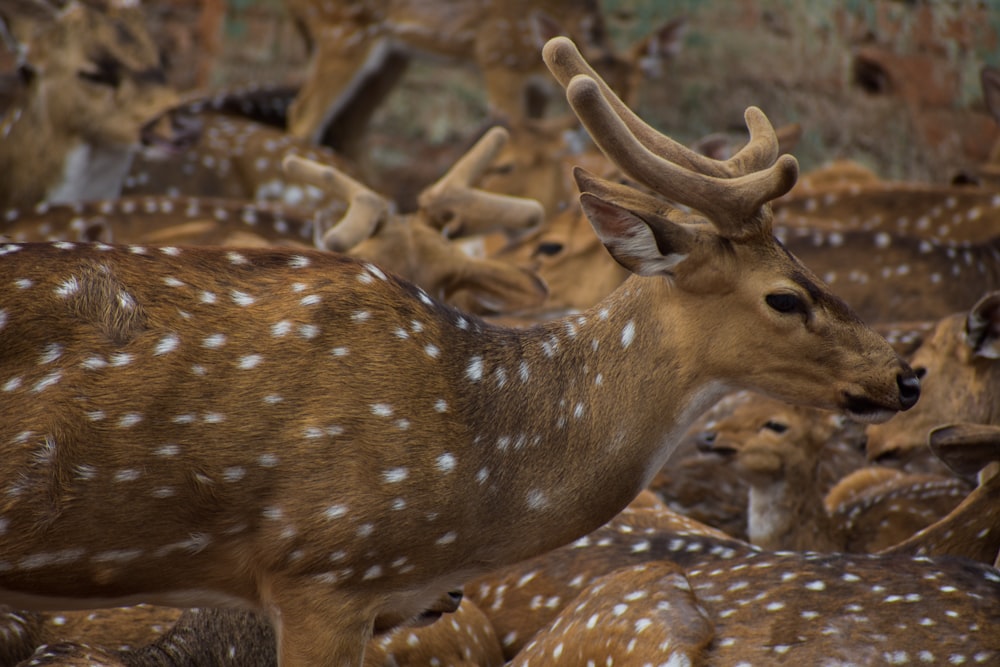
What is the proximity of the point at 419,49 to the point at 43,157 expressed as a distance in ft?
11.2

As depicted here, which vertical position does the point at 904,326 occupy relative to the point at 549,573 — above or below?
above

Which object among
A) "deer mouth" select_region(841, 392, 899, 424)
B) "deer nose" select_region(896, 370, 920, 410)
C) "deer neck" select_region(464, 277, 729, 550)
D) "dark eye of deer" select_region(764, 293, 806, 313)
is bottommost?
"deer neck" select_region(464, 277, 729, 550)

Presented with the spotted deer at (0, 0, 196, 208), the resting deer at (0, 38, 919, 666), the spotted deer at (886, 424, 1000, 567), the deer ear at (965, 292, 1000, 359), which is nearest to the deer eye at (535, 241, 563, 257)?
the spotted deer at (0, 0, 196, 208)

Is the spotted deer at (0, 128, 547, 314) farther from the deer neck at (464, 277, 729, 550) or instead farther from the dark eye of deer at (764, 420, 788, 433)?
the deer neck at (464, 277, 729, 550)

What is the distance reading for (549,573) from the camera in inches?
171

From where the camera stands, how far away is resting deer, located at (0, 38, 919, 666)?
2.88m

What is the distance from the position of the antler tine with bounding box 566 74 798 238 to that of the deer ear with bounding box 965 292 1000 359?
2014 millimetres

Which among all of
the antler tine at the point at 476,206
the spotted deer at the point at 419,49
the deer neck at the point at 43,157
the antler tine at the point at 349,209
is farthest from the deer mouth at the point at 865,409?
the spotted deer at the point at 419,49

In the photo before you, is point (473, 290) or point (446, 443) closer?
point (446, 443)

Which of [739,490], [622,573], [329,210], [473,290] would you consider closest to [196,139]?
[329,210]

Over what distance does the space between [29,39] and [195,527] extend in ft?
12.9

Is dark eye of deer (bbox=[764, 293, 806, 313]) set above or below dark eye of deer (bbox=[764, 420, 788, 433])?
above

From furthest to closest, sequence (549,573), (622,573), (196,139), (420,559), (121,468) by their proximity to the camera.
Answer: (196,139) → (549,573) → (622,573) → (420,559) → (121,468)

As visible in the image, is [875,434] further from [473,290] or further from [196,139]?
[196,139]
